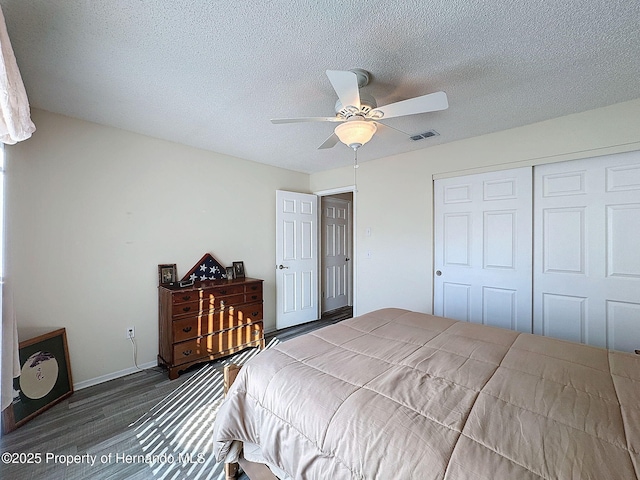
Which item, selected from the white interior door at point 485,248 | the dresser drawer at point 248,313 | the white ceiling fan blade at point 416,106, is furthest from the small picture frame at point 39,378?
the white interior door at point 485,248

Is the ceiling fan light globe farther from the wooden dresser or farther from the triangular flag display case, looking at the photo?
the triangular flag display case

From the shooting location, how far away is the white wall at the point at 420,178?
224 centimetres

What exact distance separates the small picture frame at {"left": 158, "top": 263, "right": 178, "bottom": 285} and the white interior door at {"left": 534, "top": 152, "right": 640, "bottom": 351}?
143 inches

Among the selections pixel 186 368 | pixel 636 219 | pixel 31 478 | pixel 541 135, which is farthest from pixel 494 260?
pixel 31 478

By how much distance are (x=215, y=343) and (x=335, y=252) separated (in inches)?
107

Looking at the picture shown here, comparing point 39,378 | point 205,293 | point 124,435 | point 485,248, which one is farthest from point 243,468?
point 485,248

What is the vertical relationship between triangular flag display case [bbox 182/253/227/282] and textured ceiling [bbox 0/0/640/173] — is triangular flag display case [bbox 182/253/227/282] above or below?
below

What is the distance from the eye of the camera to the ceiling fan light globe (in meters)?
1.75

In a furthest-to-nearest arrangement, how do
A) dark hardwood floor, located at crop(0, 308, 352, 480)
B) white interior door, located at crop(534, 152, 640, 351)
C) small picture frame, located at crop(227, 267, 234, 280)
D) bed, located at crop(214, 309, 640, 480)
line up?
1. small picture frame, located at crop(227, 267, 234, 280)
2. white interior door, located at crop(534, 152, 640, 351)
3. dark hardwood floor, located at crop(0, 308, 352, 480)
4. bed, located at crop(214, 309, 640, 480)

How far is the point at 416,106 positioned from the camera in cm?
157

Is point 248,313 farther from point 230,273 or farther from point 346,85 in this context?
point 346,85

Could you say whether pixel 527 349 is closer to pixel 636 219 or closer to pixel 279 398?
pixel 279 398

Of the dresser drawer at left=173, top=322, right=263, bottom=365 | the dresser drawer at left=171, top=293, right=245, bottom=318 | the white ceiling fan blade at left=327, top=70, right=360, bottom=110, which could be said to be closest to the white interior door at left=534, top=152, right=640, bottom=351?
the white ceiling fan blade at left=327, top=70, right=360, bottom=110

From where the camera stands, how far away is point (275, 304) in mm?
3961
